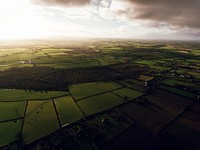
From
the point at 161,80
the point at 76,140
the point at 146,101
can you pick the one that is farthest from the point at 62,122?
the point at 161,80

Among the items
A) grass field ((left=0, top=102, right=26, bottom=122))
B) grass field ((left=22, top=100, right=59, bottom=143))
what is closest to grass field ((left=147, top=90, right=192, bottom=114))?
grass field ((left=22, top=100, right=59, bottom=143))

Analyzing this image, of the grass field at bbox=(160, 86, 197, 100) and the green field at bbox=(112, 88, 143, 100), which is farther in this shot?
the grass field at bbox=(160, 86, 197, 100)

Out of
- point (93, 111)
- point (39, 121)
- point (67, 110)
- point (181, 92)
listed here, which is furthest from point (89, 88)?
point (181, 92)

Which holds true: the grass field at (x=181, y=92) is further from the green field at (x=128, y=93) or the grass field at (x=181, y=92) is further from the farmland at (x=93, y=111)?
the green field at (x=128, y=93)

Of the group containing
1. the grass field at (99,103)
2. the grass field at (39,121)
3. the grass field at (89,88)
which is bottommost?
the grass field at (89,88)

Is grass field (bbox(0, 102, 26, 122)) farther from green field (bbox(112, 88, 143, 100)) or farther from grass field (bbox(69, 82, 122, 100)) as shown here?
green field (bbox(112, 88, 143, 100))

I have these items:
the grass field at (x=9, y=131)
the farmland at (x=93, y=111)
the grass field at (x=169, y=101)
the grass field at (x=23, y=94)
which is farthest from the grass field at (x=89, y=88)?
the grass field at (x=9, y=131)

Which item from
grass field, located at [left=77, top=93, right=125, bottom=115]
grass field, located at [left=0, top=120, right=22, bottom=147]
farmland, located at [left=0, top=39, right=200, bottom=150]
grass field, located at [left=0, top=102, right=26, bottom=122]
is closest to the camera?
grass field, located at [left=0, top=120, right=22, bottom=147]

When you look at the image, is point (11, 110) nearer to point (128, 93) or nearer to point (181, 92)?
point (128, 93)
